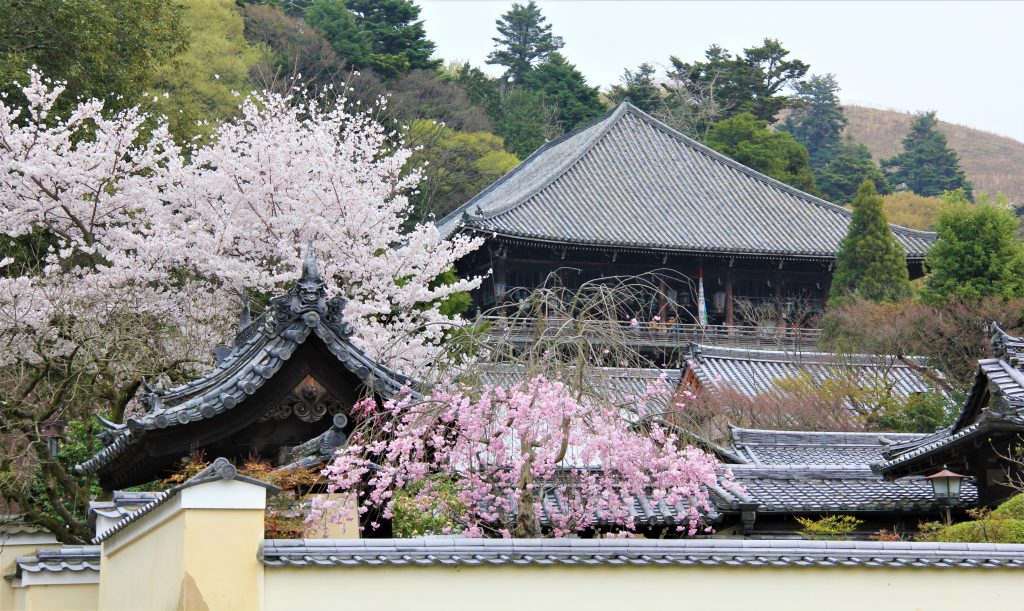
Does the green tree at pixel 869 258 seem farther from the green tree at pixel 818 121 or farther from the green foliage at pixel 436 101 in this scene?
the green tree at pixel 818 121

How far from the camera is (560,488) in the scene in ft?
41.9

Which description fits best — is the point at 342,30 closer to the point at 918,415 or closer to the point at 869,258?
the point at 869,258

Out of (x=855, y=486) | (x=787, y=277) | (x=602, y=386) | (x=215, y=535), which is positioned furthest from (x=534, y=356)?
(x=787, y=277)

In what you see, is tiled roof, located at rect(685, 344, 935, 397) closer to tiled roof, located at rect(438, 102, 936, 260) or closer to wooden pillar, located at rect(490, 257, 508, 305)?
tiled roof, located at rect(438, 102, 936, 260)

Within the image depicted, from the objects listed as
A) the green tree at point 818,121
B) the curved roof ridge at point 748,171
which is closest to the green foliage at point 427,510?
the curved roof ridge at point 748,171

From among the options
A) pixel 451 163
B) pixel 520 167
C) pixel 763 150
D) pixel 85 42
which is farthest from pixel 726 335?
pixel 85 42

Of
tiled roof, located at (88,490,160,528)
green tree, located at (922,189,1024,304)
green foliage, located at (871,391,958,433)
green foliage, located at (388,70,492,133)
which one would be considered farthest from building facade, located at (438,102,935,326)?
tiled roof, located at (88,490,160,528)

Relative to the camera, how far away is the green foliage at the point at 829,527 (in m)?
14.5

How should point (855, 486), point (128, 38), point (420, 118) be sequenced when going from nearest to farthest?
point (855, 486) < point (128, 38) < point (420, 118)

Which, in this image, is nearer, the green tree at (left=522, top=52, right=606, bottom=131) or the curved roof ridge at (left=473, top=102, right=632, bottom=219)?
the curved roof ridge at (left=473, top=102, right=632, bottom=219)

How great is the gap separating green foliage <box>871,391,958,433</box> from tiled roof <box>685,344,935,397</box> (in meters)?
1.14

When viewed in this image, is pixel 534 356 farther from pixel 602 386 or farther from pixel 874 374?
pixel 874 374

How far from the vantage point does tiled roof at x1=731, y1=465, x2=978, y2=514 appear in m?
15.5

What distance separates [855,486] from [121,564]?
1020cm
